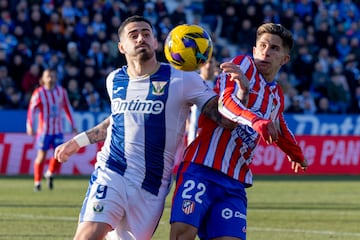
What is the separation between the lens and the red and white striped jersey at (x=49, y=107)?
18922mm

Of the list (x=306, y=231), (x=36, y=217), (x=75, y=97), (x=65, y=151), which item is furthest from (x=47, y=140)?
(x=65, y=151)

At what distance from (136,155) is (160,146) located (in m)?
0.21

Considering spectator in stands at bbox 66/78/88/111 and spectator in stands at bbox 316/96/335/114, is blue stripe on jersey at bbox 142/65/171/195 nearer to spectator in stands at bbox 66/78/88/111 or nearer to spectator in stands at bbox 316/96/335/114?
spectator in stands at bbox 66/78/88/111

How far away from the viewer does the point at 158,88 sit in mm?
7516

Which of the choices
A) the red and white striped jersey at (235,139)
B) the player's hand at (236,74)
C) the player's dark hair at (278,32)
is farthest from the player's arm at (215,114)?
the player's dark hair at (278,32)

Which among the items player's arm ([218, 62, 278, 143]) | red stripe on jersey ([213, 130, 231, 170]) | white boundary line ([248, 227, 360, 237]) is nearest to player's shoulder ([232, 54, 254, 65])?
player's arm ([218, 62, 278, 143])

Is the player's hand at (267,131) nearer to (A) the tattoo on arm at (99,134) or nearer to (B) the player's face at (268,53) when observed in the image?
(B) the player's face at (268,53)

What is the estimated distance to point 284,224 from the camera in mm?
12805

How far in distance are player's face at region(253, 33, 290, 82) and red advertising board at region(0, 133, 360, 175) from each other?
14.4 metres

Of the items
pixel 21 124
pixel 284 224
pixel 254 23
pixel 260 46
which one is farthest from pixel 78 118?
pixel 260 46

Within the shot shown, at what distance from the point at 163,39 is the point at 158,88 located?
60.5 feet

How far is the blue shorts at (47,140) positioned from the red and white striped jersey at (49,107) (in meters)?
0.08

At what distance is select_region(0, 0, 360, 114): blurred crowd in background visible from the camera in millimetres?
23859

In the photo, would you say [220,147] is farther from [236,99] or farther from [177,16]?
[177,16]
